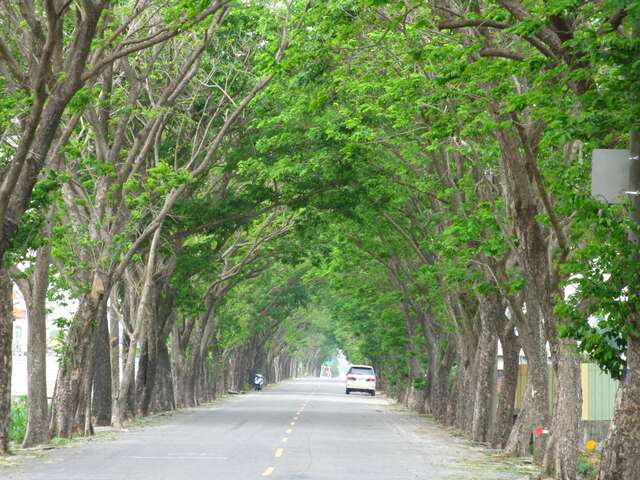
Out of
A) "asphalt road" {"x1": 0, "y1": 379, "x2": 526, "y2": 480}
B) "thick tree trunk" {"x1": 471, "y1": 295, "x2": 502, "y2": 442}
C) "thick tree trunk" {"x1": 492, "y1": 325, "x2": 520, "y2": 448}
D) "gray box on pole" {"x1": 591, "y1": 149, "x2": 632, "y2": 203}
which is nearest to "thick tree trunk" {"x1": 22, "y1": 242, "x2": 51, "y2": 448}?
"asphalt road" {"x1": 0, "y1": 379, "x2": 526, "y2": 480}

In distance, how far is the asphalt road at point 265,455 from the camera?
1744cm

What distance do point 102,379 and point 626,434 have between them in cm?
2145

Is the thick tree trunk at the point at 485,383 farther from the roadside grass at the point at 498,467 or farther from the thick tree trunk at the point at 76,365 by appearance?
the thick tree trunk at the point at 76,365

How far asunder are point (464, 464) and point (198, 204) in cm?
1304

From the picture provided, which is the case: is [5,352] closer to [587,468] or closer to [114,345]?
[587,468]

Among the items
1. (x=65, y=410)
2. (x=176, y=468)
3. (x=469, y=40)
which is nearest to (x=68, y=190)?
(x=65, y=410)

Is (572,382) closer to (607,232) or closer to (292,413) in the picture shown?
(607,232)

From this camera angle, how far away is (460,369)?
35.4m

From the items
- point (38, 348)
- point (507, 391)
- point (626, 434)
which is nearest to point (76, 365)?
point (38, 348)

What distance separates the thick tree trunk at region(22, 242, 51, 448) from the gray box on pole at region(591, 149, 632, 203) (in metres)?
15.2

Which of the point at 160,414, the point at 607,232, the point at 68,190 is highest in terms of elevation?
the point at 68,190

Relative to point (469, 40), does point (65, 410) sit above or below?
below

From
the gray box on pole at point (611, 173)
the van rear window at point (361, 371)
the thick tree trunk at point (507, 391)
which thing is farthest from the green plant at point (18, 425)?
the van rear window at point (361, 371)

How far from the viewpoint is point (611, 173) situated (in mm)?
11680
